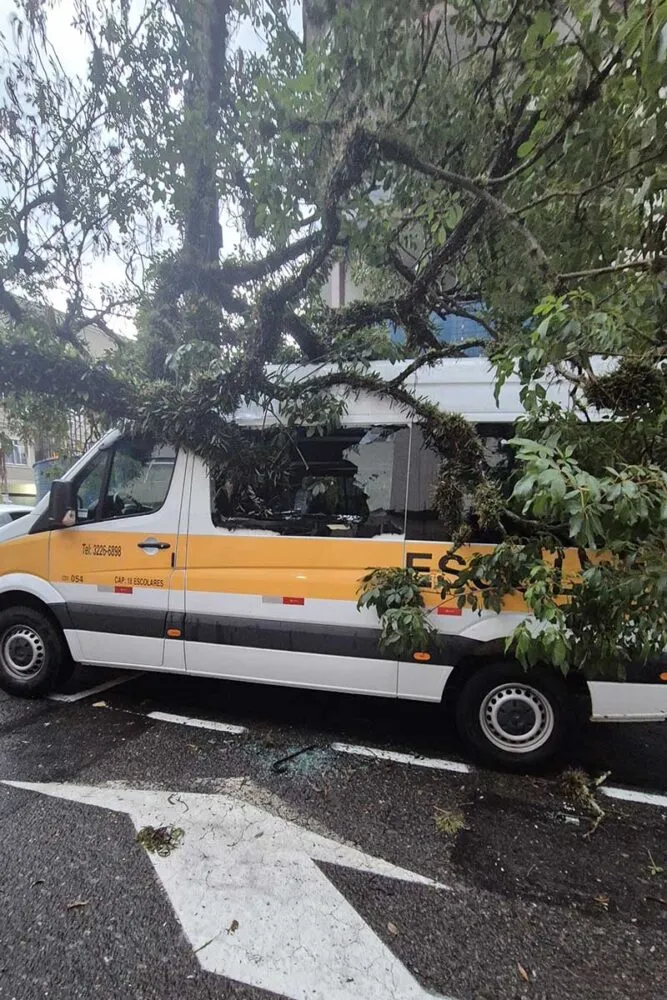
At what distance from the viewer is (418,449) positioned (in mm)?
3439

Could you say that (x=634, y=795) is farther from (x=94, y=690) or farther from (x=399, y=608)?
(x=94, y=690)

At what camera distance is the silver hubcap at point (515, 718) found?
10.9ft

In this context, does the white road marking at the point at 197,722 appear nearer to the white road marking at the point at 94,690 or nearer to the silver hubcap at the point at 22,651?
the white road marking at the point at 94,690

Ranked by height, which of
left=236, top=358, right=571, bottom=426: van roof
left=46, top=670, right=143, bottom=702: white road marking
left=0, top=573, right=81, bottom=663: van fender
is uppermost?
left=236, top=358, right=571, bottom=426: van roof

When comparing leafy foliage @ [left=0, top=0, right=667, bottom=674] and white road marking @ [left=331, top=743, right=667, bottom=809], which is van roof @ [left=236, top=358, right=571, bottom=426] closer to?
leafy foliage @ [left=0, top=0, right=667, bottom=674]

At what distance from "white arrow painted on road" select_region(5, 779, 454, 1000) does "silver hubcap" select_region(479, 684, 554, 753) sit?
1.11m

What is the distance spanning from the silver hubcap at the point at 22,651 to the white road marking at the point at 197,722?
1.01m

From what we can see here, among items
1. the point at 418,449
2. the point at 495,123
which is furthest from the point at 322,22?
the point at 418,449

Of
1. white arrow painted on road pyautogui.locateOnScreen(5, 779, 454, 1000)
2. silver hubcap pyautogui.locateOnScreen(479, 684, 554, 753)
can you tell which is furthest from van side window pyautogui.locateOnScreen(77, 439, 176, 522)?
silver hubcap pyautogui.locateOnScreen(479, 684, 554, 753)

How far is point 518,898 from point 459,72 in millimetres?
5044

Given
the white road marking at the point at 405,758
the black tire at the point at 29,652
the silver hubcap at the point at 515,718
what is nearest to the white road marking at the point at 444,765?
the white road marking at the point at 405,758

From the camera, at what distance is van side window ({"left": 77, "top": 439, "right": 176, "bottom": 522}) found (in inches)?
155

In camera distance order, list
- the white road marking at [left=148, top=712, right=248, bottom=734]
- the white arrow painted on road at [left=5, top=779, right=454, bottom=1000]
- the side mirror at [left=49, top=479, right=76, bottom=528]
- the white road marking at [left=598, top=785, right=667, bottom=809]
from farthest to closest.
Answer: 1. the side mirror at [left=49, top=479, right=76, bottom=528]
2. the white road marking at [left=148, top=712, right=248, bottom=734]
3. the white road marking at [left=598, top=785, right=667, bottom=809]
4. the white arrow painted on road at [left=5, top=779, right=454, bottom=1000]

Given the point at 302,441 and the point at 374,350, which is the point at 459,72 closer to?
the point at 374,350
